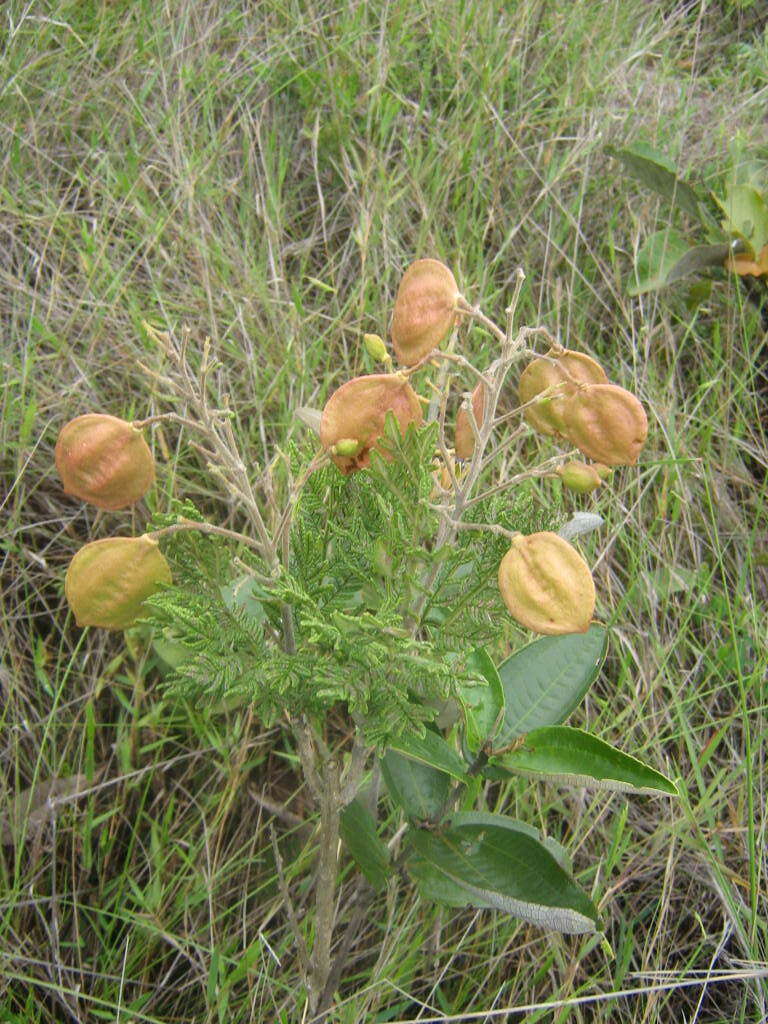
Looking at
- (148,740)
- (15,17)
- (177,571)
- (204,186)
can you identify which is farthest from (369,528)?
(15,17)

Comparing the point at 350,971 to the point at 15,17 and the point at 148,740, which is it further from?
the point at 15,17

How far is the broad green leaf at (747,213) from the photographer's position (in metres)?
2.08

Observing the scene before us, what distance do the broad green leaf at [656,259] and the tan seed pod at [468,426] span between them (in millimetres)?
1148

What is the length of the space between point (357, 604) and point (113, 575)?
0.28 meters

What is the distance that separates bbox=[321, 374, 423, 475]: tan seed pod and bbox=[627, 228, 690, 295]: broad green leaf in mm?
1330

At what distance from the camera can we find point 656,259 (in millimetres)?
2113

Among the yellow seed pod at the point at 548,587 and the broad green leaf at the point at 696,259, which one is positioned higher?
the yellow seed pod at the point at 548,587

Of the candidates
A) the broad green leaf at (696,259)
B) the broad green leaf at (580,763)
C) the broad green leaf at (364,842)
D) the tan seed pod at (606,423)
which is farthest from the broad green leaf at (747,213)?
the broad green leaf at (364,842)

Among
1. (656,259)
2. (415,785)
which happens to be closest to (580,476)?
(415,785)

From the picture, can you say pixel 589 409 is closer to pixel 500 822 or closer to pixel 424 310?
pixel 424 310

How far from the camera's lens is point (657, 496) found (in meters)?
1.89

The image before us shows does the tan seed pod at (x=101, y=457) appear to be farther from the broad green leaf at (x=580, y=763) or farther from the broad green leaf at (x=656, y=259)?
the broad green leaf at (x=656, y=259)

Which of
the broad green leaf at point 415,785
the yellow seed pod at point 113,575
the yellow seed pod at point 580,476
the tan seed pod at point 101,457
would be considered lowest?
the broad green leaf at point 415,785

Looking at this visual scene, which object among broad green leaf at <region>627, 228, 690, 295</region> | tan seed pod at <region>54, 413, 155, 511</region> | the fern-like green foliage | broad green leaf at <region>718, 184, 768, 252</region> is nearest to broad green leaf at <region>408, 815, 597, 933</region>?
the fern-like green foliage
